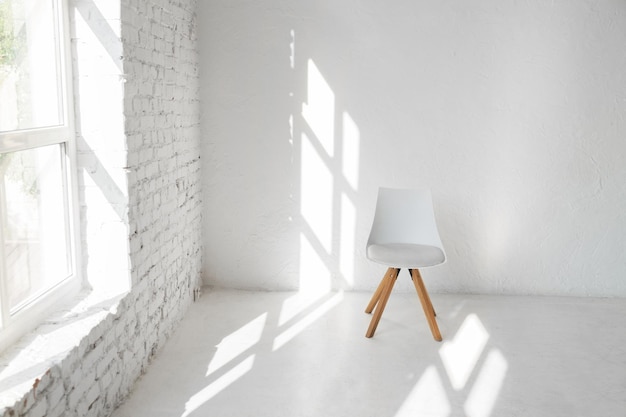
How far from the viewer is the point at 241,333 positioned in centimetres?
349

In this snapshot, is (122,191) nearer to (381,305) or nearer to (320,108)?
(381,305)

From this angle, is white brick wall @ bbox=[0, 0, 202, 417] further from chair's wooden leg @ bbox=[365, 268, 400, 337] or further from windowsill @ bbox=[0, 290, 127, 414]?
chair's wooden leg @ bbox=[365, 268, 400, 337]

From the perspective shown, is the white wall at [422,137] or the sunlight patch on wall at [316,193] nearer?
the white wall at [422,137]

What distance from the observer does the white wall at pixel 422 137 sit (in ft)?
13.1

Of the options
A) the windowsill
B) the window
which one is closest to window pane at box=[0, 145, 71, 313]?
the window

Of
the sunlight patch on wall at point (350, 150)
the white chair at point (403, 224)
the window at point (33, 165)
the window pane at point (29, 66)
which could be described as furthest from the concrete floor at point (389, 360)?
the window pane at point (29, 66)

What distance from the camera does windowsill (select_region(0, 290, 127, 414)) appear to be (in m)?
1.86

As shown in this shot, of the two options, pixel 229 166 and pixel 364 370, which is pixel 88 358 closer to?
pixel 364 370

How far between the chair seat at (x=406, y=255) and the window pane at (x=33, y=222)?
166 cm

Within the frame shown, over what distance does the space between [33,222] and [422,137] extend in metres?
2.59

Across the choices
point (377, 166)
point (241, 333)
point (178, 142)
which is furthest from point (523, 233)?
point (178, 142)

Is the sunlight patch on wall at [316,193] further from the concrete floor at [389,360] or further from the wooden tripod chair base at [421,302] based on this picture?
the wooden tripod chair base at [421,302]

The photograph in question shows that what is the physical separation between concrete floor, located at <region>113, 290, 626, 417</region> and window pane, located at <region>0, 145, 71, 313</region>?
703 mm

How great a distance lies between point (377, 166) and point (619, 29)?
1.77 metres
